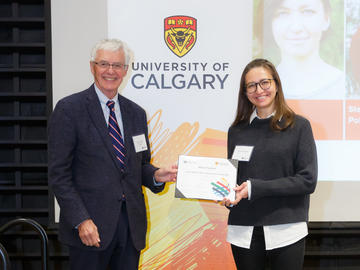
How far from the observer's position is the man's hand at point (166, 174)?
6.89ft

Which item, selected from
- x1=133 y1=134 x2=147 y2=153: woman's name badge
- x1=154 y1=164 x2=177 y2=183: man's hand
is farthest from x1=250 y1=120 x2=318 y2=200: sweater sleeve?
x1=133 y1=134 x2=147 y2=153: woman's name badge

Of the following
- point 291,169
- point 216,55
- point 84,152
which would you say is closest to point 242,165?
point 291,169

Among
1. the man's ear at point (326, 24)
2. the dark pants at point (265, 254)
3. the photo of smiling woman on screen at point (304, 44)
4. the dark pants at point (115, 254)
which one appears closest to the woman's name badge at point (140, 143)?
the dark pants at point (115, 254)

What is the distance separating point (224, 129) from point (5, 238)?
2153 mm

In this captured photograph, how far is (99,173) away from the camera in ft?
5.99

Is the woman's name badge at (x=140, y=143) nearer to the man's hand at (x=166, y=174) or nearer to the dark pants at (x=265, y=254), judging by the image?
the man's hand at (x=166, y=174)

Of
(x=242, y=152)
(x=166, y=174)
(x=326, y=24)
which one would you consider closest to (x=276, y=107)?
(x=242, y=152)

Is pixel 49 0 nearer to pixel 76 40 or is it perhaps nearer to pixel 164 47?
pixel 76 40

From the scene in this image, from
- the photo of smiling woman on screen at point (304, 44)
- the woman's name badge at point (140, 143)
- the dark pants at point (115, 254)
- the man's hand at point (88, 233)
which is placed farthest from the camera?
the photo of smiling woman on screen at point (304, 44)

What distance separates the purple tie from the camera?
1.91 m

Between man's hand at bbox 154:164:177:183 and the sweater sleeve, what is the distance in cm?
51

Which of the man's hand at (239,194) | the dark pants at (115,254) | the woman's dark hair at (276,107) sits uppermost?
the woman's dark hair at (276,107)

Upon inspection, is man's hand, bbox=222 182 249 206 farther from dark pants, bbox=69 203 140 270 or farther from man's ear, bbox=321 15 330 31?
man's ear, bbox=321 15 330 31

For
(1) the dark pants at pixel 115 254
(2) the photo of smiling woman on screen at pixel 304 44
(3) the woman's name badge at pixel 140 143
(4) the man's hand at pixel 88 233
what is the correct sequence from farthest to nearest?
(2) the photo of smiling woman on screen at pixel 304 44, (3) the woman's name badge at pixel 140 143, (1) the dark pants at pixel 115 254, (4) the man's hand at pixel 88 233
